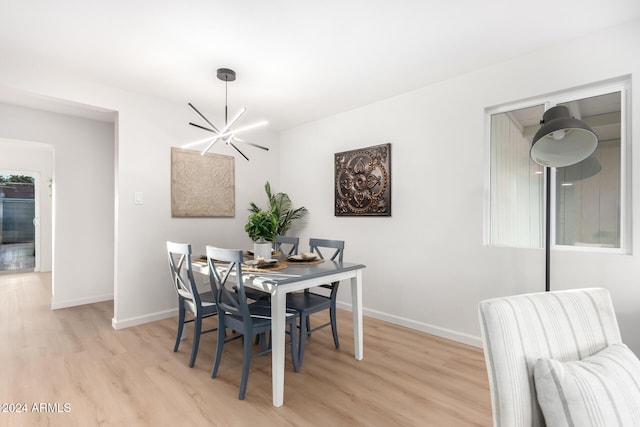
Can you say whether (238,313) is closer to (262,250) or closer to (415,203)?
(262,250)

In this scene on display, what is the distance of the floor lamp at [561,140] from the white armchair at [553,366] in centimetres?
113

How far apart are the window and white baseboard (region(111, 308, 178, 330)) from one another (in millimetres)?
3460

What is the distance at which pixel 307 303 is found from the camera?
2.52 metres

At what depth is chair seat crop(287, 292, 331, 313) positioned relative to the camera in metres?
2.42

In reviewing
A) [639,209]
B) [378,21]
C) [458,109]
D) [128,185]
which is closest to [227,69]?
[378,21]

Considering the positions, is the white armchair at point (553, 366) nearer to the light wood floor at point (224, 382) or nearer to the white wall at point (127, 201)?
the light wood floor at point (224, 382)

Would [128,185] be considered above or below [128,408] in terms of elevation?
above

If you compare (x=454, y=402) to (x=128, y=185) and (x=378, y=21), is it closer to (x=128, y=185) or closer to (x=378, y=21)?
(x=378, y=21)

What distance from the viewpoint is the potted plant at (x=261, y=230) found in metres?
2.56

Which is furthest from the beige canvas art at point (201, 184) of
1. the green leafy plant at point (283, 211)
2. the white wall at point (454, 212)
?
the white wall at point (454, 212)

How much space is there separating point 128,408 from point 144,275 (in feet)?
5.91

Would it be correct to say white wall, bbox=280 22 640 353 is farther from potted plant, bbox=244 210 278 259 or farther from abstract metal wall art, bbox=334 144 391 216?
potted plant, bbox=244 210 278 259

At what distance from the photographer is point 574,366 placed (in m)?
0.92

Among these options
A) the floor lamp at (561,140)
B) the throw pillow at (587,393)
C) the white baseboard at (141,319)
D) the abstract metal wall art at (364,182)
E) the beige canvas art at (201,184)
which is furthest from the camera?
the beige canvas art at (201,184)
